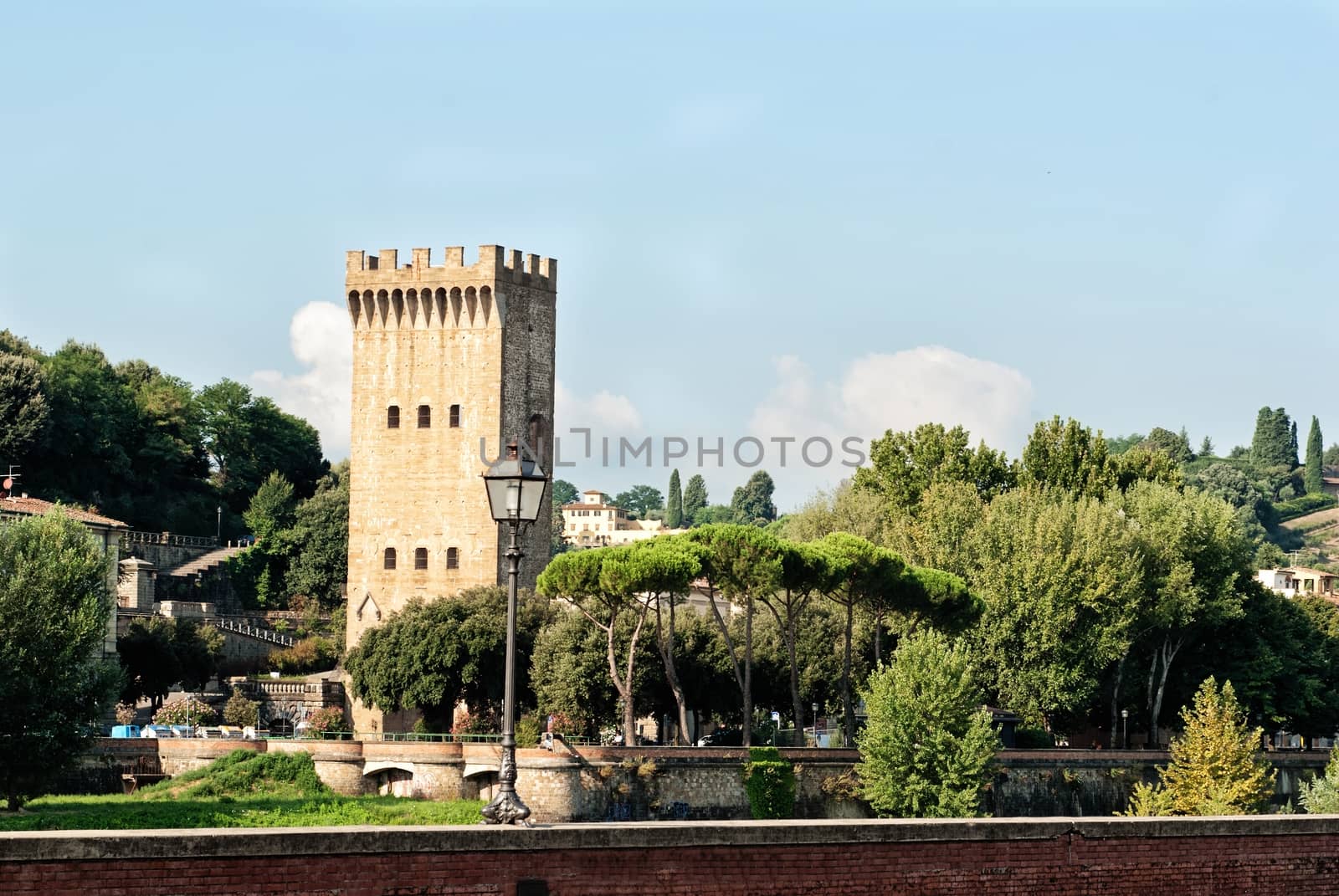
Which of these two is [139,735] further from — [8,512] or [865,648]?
[865,648]

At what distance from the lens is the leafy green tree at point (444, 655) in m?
55.9

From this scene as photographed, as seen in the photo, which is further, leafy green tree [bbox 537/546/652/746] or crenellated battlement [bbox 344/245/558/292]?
crenellated battlement [bbox 344/245/558/292]

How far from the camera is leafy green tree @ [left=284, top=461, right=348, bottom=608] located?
83.0 meters

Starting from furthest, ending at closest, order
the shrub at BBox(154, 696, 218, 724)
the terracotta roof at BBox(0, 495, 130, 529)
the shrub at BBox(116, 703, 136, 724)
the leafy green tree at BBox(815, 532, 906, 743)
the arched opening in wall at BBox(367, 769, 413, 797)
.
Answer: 1. the terracotta roof at BBox(0, 495, 130, 529)
2. the shrub at BBox(116, 703, 136, 724)
3. the shrub at BBox(154, 696, 218, 724)
4. the leafy green tree at BBox(815, 532, 906, 743)
5. the arched opening in wall at BBox(367, 769, 413, 797)

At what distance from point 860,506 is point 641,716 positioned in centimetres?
1341

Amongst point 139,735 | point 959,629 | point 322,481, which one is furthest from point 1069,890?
point 322,481

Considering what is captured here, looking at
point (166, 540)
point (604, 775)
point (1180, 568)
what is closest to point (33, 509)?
point (166, 540)

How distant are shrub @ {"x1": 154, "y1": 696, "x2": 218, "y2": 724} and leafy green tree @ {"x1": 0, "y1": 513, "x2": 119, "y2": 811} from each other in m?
17.3

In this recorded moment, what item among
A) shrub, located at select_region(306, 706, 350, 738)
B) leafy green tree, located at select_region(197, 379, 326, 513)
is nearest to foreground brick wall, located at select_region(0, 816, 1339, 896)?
shrub, located at select_region(306, 706, 350, 738)

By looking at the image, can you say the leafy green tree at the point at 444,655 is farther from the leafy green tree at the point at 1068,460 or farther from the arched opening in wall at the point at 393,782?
the leafy green tree at the point at 1068,460

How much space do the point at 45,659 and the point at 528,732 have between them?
15486 millimetres

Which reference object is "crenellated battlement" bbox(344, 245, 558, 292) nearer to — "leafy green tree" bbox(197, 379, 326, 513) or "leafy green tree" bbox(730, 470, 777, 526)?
"leafy green tree" bbox(197, 379, 326, 513)

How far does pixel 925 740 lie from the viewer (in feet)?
145

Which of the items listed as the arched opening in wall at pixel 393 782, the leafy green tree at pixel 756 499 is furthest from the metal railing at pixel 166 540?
the leafy green tree at pixel 756 499
